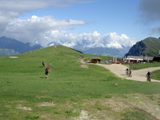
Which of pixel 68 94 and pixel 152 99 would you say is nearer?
pixel 68 94

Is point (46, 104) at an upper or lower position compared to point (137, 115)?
upper

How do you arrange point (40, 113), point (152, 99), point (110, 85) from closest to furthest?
point (40, 113) < point (152, 99) < point (110, 85)

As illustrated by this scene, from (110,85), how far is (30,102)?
2271 cm

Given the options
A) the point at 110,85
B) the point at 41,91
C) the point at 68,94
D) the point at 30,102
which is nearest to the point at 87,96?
the point at 68,94

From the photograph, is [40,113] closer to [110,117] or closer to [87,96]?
[110,117]

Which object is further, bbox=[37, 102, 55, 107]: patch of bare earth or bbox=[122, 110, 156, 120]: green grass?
bbox=[122, 110, 156, 120]: green grass

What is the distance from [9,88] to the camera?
49.9 meters

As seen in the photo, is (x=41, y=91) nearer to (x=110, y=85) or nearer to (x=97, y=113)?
(x=97, y=113)

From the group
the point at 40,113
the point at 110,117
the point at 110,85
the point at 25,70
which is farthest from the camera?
the point at 25,70

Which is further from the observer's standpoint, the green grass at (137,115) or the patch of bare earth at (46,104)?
the green grass at (137,115)

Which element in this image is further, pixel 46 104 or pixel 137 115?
pixel 137 115

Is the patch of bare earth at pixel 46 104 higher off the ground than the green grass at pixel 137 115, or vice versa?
the patch of bare earth at pixel 46 104

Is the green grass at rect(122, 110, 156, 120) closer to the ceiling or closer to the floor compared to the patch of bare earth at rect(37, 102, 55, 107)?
closer to the floor

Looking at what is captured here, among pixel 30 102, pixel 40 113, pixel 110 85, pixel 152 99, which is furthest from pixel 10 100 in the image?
pixel 110 85
